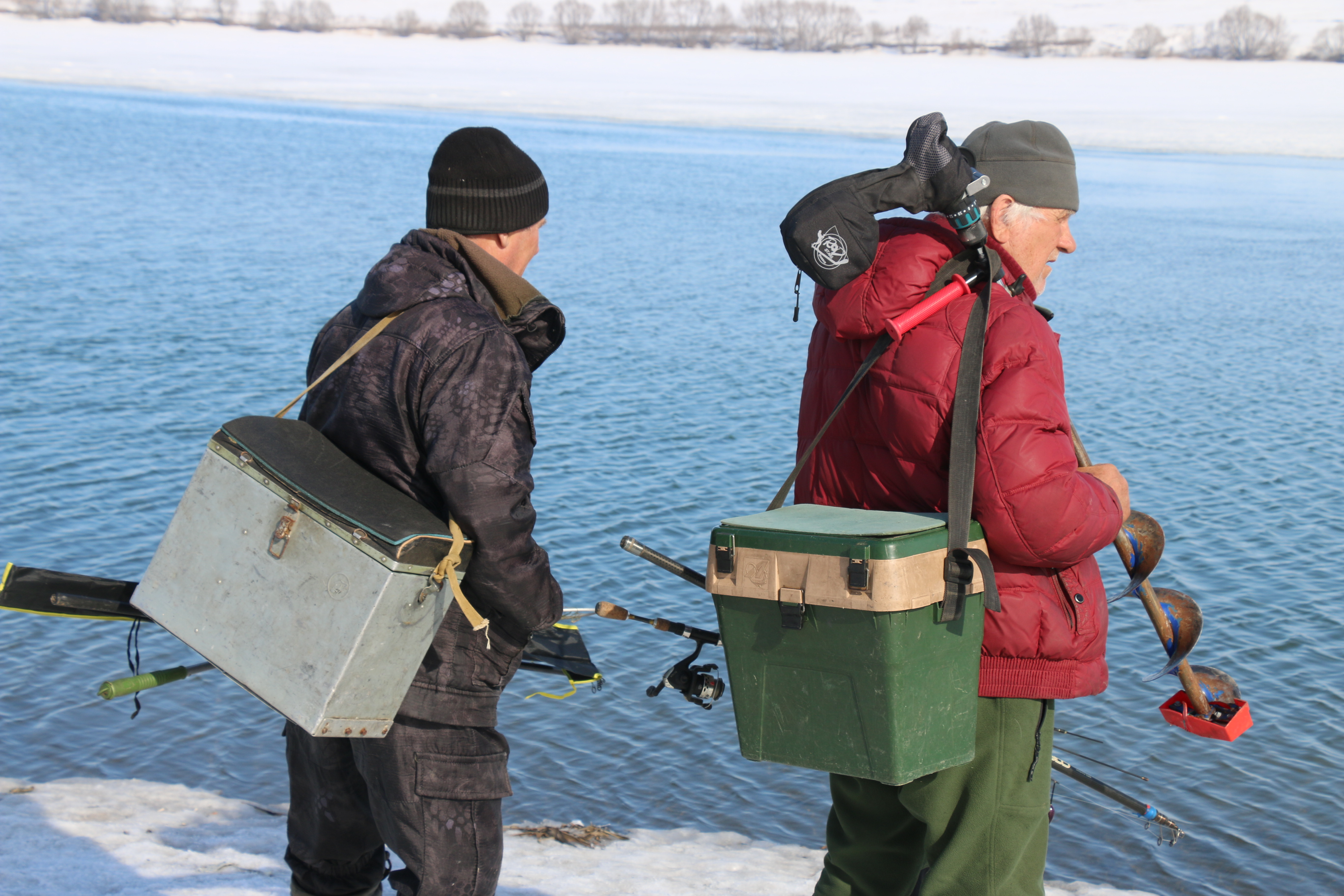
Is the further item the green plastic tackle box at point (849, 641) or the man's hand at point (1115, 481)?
the man's hand at point (1115, 481)

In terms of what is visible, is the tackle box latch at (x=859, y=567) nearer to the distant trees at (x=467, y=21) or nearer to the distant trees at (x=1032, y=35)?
the distant trees at (x=1032, y=35)

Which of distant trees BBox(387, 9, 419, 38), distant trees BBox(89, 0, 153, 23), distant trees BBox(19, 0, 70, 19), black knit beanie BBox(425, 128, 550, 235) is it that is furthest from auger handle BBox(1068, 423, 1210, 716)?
distant trees BBox(19, 0, 70, 19)

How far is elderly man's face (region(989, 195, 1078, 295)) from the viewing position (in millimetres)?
2521

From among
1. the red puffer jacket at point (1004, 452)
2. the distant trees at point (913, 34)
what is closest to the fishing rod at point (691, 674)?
the red puffer jacket at point (1004, 452)

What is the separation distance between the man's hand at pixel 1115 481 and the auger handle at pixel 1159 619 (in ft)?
0.10

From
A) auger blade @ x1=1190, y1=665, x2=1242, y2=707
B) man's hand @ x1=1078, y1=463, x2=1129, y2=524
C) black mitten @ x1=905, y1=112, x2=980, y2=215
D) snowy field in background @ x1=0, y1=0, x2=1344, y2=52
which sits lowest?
auger blade @ x1=1190, y1=665, x2=1242, y2=707

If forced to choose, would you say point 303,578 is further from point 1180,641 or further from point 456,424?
point 1180,641

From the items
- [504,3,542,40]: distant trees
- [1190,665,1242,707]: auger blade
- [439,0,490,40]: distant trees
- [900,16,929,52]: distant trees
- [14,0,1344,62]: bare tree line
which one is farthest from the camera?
[504,3,542,40]: distant trees

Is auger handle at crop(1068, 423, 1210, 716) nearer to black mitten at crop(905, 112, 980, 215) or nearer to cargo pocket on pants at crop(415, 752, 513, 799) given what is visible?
black mitten at crop(905, 112, 980, 215)

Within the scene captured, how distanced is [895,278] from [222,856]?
→ 272 cm

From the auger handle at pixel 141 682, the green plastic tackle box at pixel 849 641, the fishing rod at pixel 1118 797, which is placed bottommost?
the fishing rod at pixel 1118 797

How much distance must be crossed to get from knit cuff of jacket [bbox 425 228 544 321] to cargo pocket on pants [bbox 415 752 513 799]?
84 centimetres

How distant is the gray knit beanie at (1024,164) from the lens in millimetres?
2494

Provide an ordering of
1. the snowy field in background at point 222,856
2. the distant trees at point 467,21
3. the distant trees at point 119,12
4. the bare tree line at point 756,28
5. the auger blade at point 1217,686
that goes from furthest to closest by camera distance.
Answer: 1. the distant trees at point 467,21
2. the distant trees at point 119,12
3. the bare tree line at point 756,28
4. the snowy field in background at point 222,856
5. the auger blade at point 1217,686
